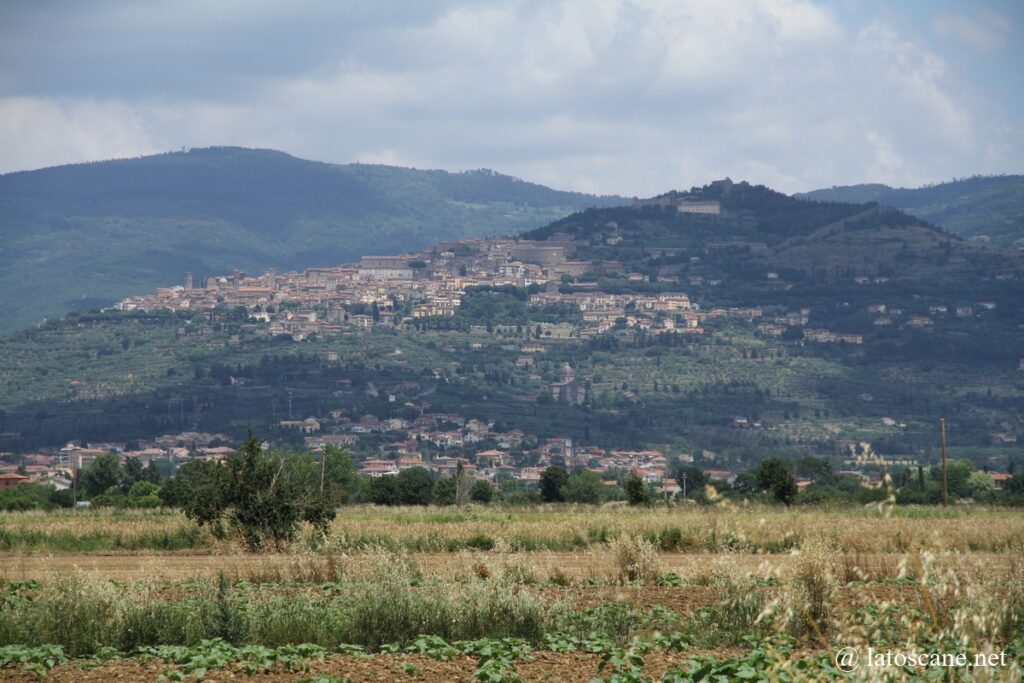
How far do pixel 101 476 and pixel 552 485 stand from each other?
23709 millimetres

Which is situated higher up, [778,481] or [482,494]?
[778,481]

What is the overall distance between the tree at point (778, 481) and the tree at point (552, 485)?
1459cm

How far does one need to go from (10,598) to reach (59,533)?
13.5 metres

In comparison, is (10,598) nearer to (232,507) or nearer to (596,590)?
(596,590)

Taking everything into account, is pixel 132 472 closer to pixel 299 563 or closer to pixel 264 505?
pixel 264 505

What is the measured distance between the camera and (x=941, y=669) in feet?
34.3

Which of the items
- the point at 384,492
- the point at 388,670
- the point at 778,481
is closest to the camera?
the point at 388,670

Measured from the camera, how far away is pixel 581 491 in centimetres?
6275

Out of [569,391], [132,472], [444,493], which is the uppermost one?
[444,493]

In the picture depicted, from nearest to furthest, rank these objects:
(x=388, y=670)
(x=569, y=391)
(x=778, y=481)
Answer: (x=388, y=670)
(x=778, y=481)
(x=569, y=391)

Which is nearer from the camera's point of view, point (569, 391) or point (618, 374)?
point (569, 391)

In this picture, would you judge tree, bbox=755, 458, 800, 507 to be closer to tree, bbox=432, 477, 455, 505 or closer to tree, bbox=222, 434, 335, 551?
tree, bbox=432, 477, 455, 505

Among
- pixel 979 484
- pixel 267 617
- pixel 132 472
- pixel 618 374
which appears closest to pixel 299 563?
pixel 267 617

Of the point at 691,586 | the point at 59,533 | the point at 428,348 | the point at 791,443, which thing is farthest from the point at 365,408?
the point at 691,586
